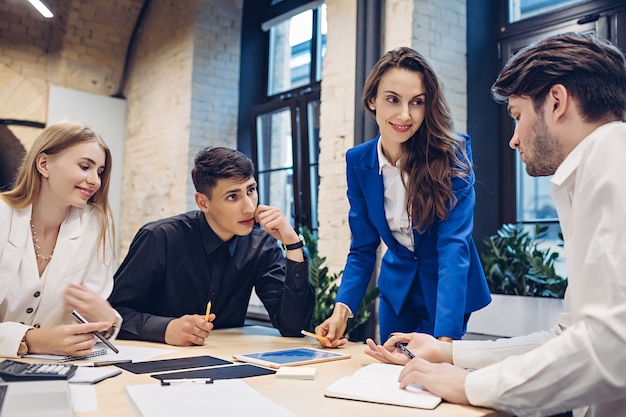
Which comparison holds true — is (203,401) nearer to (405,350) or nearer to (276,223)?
(405,350)

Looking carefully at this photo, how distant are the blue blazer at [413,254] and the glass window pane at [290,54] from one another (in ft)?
12.4

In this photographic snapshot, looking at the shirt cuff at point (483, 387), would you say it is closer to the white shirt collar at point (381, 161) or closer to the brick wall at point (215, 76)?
the white shirt collar at point (381, 161)

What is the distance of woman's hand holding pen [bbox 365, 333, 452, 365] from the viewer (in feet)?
4.87

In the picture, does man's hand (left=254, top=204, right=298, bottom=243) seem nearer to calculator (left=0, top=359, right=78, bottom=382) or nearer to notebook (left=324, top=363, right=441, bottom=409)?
notebook (left=324, top=363, right=441, bottom=409)

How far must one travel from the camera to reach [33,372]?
1.27 metres

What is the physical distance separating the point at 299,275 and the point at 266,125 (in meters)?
4.03

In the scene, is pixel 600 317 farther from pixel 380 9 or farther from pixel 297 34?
pixel 297 34

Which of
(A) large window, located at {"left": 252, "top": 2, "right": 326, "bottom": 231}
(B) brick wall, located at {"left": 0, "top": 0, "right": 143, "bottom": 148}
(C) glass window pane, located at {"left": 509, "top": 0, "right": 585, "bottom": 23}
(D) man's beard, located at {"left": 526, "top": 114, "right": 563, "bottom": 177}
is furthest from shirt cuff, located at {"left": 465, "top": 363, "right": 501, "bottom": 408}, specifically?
(B) brick wall, located at {"left": 0, "top": 0, "right": 143, "bottom": 148}

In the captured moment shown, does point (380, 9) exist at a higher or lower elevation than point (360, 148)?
higher

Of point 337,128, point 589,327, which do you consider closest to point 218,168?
point 589,327

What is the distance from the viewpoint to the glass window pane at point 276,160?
5754mm

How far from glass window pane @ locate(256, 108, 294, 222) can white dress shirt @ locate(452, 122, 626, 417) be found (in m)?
4.54

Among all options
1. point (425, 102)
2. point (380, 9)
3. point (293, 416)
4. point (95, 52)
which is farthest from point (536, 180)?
point (95, 52)

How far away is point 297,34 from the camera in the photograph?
6.05 m
